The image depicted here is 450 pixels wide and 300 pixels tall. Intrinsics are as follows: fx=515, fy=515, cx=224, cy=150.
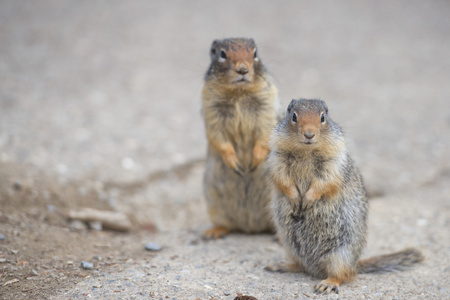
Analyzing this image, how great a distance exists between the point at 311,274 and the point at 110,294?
195 centimetres

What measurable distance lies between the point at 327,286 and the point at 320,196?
81cm

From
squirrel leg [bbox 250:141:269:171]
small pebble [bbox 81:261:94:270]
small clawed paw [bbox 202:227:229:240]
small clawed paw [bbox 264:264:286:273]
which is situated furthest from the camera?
small clawed paw [bbox 202:227:229:240]

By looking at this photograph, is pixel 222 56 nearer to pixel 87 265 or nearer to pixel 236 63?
pixel 236 63

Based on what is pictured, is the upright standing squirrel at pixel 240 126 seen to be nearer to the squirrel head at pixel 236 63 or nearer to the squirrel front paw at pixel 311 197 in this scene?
the squirrel head at pixel 236 63

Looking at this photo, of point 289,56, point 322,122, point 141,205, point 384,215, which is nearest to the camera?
point 322,122

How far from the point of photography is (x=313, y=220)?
191 inches

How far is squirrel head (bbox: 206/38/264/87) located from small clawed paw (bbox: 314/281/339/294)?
2286mm

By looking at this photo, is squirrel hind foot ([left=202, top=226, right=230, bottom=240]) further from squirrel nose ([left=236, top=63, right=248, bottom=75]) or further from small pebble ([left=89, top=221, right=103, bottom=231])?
squirrel nose ([left=236, top=63, right=248, bottom=75])

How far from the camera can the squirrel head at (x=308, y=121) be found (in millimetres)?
4480

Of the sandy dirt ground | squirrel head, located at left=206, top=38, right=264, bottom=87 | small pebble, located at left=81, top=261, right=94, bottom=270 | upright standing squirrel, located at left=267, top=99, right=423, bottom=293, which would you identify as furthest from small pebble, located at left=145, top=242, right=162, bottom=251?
squirrel head, located at left=206, top=38, right=264, bottom=87

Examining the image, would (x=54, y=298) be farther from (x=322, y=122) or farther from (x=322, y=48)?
(x=322, y=48)

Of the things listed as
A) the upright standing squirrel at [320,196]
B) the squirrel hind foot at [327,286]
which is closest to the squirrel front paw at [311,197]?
the upright standing squirrel at [320,196]

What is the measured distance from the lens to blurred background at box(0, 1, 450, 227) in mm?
7688

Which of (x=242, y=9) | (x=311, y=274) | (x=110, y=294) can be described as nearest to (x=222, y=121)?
(x=311, y=274)
